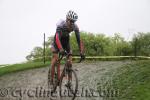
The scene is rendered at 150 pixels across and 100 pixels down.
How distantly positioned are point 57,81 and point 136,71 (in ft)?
17.5

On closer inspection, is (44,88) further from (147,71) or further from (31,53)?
(31,53)

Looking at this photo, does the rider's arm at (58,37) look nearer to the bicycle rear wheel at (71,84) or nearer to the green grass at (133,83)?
the bicycle rear wheel at (71,84)

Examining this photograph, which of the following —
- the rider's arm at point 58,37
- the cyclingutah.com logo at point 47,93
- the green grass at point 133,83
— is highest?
the rider's arm at point 58,37

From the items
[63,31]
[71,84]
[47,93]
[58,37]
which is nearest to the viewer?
[71,84]

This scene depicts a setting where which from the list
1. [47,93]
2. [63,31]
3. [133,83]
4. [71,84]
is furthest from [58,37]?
[133,83]

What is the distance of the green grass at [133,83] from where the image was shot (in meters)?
12.1

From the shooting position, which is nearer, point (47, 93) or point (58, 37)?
point (58, 37)

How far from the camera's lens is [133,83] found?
1382 centimetres

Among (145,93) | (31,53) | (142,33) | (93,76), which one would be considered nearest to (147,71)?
(93,76)

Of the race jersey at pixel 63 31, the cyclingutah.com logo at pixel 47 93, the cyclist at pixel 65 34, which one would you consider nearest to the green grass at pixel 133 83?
the cyclingutah.com logo at pixel 47 93

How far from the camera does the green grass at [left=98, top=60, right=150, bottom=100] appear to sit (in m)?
12.1

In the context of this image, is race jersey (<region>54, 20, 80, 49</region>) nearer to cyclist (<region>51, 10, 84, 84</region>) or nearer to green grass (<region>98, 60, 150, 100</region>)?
cyclist (<region>51, 10, 84, 84</region>)

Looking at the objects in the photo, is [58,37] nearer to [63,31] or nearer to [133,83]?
[63,31]

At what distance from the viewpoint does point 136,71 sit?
1622cm
